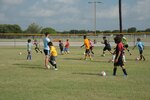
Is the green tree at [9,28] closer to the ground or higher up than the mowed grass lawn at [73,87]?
higher up

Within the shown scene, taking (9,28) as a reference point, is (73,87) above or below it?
below

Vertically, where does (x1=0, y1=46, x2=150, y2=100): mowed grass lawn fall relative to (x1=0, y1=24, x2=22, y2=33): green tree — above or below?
below

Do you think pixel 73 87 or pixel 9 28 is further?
pixel 9 28

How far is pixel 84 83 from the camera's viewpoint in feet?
39.0

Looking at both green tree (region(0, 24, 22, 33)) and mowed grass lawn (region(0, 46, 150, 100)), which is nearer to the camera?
mowed grass lawn (region(0, 46, 150, 100))

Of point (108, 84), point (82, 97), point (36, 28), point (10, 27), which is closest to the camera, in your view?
point (82, 97)

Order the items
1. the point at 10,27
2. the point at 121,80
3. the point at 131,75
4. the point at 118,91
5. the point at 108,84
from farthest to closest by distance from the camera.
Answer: the point at 10,27 → the point at 131,75 → the point at 121,80 → the point at 108,84 → the point at 118,91

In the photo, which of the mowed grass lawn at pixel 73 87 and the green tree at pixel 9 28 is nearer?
the mowed grass lawn at pixel 73 87

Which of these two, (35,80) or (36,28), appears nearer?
(35,80)

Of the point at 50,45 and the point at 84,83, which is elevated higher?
the point at 50,45

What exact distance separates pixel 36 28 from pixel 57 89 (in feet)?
424

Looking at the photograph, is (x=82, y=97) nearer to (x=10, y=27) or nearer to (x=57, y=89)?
(x=57, y=89)

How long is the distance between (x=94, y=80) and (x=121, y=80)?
3.50 feet

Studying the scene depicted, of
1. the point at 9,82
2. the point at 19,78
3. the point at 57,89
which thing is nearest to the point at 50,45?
the point at 19,78
